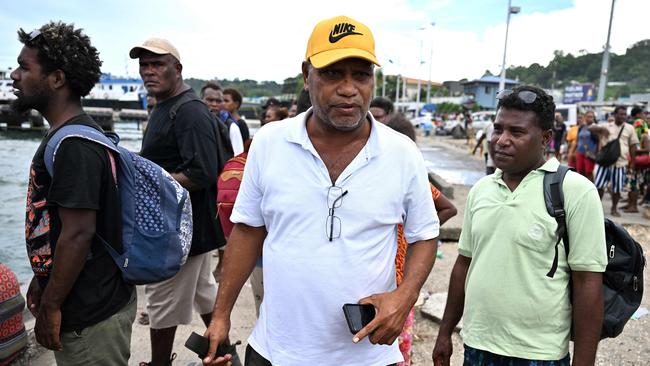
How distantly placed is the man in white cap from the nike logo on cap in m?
1.49

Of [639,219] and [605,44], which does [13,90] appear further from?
[605,44]

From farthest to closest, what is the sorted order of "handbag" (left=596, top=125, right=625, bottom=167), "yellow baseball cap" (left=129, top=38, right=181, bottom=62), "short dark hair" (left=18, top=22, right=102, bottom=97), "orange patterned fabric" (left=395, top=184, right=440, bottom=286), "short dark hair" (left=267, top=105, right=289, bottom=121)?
"handbag" (left=596, top=125, right=625, bottom=167), "short dark hair" (left=267, top=105, right=289, bottom=121), "yellow baseball cap" (left=129, top=38, right=181, bottom=62), "orange patterned fabric" (left=395, top=184, right=440, bottom=286), "short dark hair" (left=18, top=22, right=102, bottom=97)

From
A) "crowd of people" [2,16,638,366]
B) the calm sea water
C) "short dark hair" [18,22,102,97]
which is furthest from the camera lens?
the calm sea water

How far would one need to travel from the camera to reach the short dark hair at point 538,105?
2.00 metres

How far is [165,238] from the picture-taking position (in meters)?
2.16

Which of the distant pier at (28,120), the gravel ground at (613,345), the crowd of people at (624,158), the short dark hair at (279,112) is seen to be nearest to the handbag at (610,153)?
the crowd of people at (624,158)

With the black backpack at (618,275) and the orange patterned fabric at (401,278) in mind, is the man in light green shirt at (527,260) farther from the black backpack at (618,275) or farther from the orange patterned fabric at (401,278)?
the orange patterned fabric at (401,278)

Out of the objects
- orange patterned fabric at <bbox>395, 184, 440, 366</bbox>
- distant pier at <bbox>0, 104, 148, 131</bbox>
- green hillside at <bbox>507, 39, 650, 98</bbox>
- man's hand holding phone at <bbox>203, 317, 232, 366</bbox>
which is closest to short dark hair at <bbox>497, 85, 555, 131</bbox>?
orange patterned fabric at <bbox>395, 184, 440, 366</bbox>

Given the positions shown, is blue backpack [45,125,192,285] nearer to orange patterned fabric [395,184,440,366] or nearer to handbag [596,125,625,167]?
orange patterned fabric [395,184,440,366]

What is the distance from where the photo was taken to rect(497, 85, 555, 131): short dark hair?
2.00 meters

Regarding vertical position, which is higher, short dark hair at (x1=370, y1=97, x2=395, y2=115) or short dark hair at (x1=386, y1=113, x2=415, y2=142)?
short dark hair at (x1=370, y1=97, x2=395, y2=115)

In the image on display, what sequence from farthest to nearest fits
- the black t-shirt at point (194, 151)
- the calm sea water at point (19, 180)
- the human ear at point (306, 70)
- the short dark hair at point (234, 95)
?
the calm sea water at point (19, 180) → the short dark hair at point (234, 95) → the black t-shirt at point (194, 151) → the human ear at point (306, 70)

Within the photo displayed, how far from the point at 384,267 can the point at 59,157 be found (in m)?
1.31

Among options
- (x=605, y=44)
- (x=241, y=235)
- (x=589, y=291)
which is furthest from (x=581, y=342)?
(x=605, y=44)
